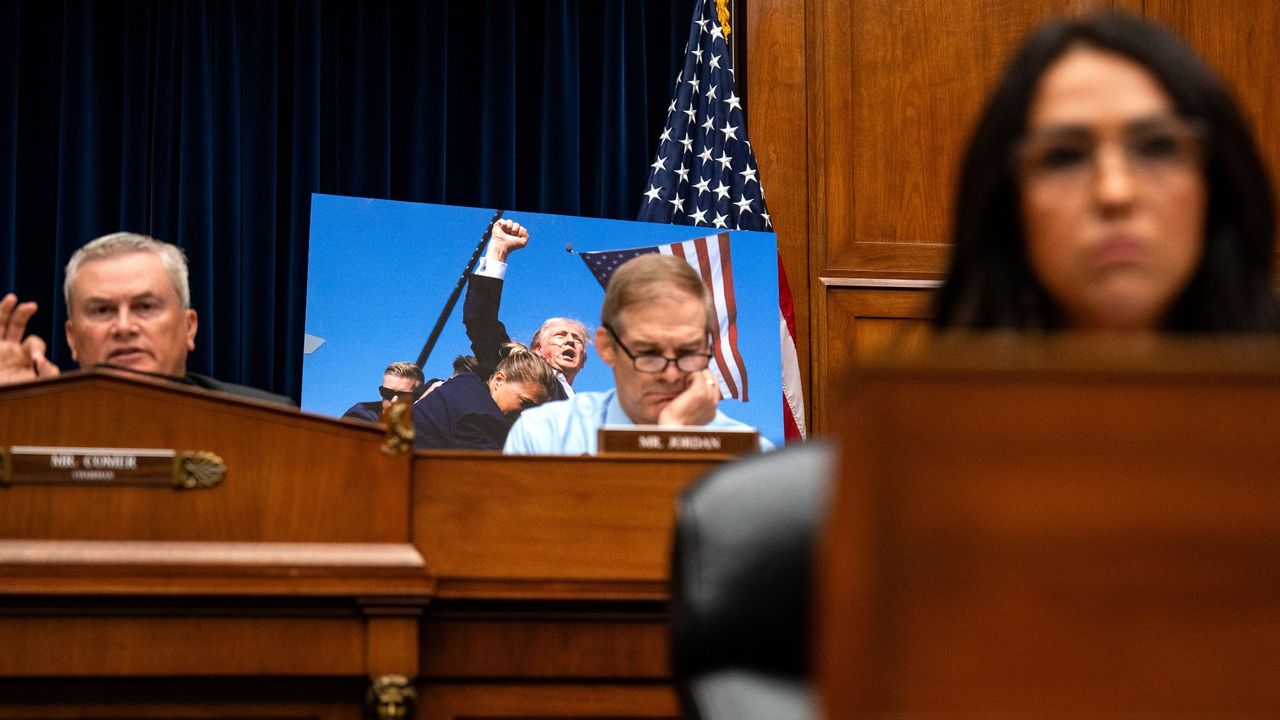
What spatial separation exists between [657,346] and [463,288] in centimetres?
91

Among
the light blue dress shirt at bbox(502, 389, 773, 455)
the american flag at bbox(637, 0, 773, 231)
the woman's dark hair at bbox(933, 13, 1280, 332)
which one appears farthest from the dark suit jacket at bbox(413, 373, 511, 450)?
the woman's dark hair at bbox(933, 13, 1280, 332)

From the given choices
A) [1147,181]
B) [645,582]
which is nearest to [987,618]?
[1147,181]

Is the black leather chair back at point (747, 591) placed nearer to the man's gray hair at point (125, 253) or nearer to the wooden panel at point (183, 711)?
the wooden panel at point (183, 711)

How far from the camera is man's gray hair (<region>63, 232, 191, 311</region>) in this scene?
3.42 meters

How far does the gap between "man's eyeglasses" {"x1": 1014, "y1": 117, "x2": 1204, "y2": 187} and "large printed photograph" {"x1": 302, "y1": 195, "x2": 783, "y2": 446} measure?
3.09m

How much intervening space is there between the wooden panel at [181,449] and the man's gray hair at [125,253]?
1538 millimetres

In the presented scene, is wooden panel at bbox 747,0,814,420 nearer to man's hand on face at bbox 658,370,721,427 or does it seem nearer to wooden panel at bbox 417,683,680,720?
man's hand on face at bbox 658,370,721,427

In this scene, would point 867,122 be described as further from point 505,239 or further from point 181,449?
point 181,449

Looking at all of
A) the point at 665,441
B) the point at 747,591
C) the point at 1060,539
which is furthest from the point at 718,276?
the point at 1060,539

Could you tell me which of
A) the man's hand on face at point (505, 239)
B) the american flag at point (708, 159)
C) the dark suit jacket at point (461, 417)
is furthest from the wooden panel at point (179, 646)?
the american flag at point (708, 159)

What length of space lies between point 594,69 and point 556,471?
3.35 m

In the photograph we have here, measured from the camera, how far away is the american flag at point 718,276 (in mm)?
4305

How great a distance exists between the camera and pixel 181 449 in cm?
197

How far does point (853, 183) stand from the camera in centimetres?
509
